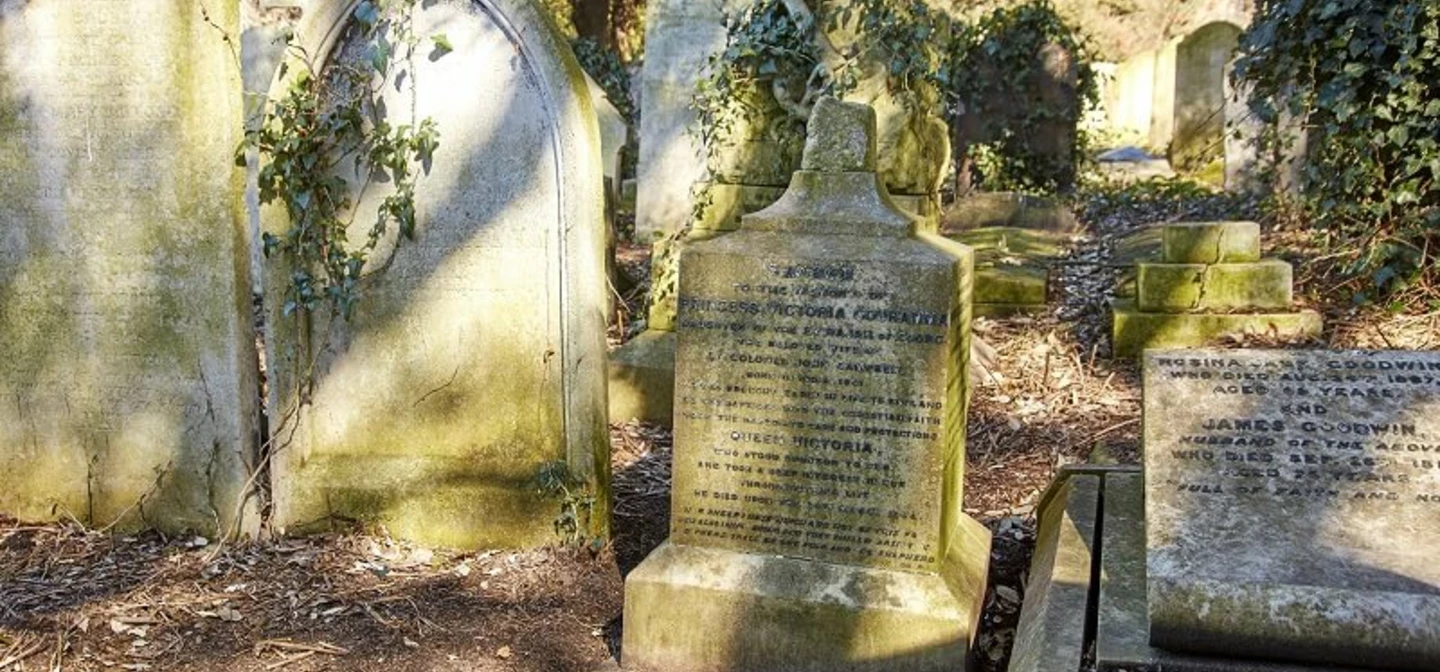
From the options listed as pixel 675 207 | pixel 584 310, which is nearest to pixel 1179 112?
pixel 675 207

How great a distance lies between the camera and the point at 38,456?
475cm

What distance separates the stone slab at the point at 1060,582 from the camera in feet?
10.3

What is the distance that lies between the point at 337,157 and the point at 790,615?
7.51 ft

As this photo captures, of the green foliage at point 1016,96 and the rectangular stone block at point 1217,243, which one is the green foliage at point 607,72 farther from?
the rectangular stone block at point 1217,243

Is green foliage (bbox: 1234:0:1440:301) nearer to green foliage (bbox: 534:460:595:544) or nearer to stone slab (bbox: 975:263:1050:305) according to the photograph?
stone slab (bbox: 975:263:1050:305)

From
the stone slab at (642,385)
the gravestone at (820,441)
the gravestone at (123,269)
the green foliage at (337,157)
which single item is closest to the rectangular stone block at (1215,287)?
the stone slab at (642,385)

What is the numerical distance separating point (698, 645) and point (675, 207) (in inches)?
265

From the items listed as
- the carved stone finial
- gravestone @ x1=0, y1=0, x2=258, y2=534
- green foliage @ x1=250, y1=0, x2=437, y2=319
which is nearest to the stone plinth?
the carved stone finial

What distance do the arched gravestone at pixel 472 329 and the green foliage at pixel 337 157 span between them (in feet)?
0.18

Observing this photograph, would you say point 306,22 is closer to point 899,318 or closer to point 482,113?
point 482,113

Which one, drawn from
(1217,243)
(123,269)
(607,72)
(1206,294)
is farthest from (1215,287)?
(607,72)

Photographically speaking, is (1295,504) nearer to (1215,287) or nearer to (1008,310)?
(1215,287)

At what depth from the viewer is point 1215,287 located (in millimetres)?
6812

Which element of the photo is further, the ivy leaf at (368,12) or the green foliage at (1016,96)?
the green foliage at (1016,96)
